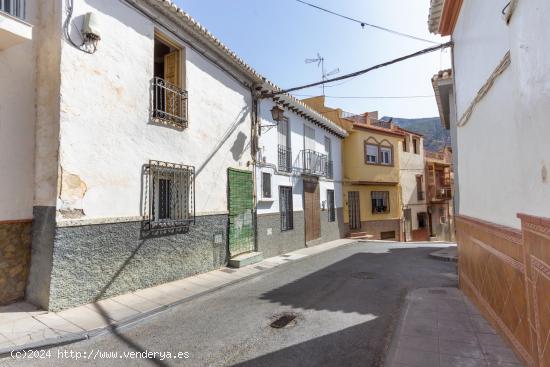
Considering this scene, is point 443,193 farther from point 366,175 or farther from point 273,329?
point 273,329

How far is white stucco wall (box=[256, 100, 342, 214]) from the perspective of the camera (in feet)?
39.2

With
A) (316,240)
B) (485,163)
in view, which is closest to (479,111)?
(485,163)

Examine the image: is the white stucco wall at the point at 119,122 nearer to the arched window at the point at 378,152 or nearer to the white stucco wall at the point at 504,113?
the white stucco wall at the point at 504,113

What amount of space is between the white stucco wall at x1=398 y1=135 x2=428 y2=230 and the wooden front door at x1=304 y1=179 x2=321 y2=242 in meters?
9.99

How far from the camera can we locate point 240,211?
10.2 m

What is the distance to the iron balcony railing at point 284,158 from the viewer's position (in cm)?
1315

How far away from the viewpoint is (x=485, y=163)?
4.95m

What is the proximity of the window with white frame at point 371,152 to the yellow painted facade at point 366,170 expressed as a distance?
0.87 ft

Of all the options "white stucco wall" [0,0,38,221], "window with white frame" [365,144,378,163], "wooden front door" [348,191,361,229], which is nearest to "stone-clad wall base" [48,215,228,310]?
"white stucco wall" [0,0,38,221]

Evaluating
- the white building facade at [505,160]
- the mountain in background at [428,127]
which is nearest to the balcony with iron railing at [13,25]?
the white building facade at [505,160]

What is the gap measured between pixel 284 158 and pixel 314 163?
9.15 feet


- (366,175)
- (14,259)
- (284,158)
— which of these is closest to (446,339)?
(14,259)

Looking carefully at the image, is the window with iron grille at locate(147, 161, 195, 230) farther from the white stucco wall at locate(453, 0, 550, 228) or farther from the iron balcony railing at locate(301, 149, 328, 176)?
the iron balcony railing at locate(301, 149, 328, 176)

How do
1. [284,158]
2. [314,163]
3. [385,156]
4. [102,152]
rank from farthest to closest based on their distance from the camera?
1. [385,156]
2. [314,163]
3. [284,158]
4. [102,152]
